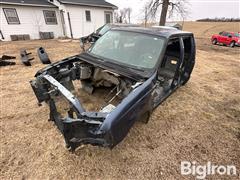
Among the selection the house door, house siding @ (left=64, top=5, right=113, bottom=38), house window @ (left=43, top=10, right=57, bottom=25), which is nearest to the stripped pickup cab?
house siding @ (left=64, top=5, right=113, bottom=38)

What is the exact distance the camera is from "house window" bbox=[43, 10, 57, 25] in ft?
47.1

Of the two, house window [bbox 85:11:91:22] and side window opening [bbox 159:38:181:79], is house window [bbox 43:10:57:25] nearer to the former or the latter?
house window [bbox 85:11:91:22]

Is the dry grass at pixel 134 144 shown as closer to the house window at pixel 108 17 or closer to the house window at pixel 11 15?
the house window at pixel 11 15

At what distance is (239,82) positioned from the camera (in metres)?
5.34

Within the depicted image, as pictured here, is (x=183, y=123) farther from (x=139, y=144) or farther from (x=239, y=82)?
(x=239, y=82)

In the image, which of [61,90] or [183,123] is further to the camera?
[183,123]

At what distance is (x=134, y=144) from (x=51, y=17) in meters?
16.3

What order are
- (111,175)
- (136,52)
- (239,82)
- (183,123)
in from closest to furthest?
(111,175), (136,52), (183,123), (239,82)

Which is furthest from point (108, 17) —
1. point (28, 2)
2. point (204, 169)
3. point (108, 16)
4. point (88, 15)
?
point (204, 169)

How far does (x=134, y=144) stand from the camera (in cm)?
254

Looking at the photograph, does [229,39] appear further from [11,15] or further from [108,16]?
[11,15]

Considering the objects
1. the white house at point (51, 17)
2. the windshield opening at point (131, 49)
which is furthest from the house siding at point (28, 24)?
the windshield opening at point (131, 49)

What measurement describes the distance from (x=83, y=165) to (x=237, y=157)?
2429 millimetres

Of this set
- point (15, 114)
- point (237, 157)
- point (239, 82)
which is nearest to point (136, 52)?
point (237, 157)
